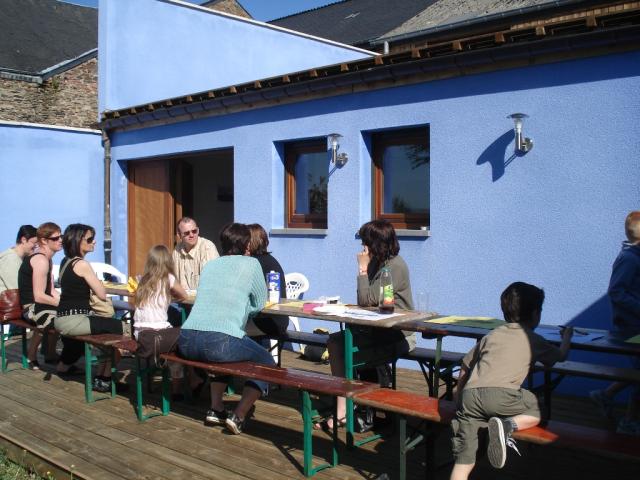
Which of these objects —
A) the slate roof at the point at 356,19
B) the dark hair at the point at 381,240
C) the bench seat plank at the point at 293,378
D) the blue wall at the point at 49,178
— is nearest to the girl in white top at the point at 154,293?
the bench seat plank at the point at 293,378

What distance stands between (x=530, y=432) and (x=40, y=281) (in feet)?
17.2

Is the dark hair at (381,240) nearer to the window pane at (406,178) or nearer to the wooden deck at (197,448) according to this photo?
the wooden deck at (197,448)

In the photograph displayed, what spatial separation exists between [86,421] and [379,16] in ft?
48.8

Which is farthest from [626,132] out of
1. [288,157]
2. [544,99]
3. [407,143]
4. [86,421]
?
[86,421]

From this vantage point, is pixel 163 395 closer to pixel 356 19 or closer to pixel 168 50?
pixel 168 50

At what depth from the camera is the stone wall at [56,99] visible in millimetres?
18891

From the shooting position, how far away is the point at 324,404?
5.79 metres

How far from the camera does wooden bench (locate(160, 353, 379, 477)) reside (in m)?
4.22

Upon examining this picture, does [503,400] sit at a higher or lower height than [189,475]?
higher

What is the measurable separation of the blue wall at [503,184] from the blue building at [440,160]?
0.01 m

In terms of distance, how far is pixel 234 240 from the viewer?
17.1ft

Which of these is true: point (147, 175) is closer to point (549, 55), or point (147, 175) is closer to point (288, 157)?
point (288, 157)

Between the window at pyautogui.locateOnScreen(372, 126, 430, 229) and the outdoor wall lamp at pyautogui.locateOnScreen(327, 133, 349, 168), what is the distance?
1.13 ft

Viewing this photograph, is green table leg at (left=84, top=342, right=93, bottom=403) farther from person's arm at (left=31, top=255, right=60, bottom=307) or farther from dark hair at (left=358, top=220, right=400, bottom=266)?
dark hair at (left=358, top=220, right=400, bottom=266)
